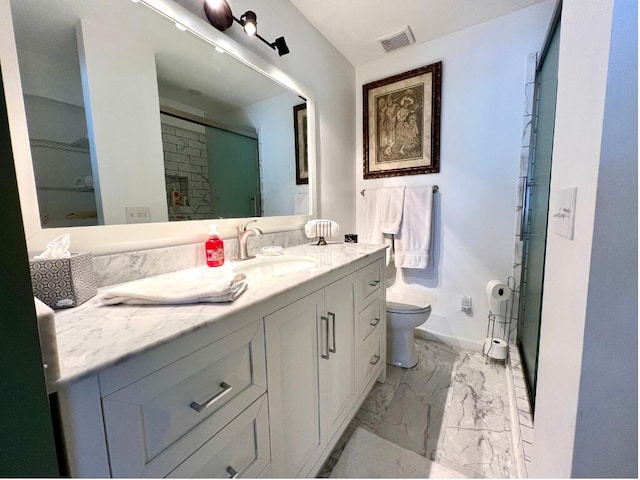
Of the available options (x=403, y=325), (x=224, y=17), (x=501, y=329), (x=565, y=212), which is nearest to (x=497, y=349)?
(x=501, y=329)

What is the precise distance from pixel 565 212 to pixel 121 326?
0.98 metres

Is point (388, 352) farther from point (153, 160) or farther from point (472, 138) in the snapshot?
point (153, 160)

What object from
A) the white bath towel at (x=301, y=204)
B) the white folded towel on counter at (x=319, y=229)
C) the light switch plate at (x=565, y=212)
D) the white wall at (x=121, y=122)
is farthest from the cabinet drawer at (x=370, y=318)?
the white wall at (x=121, y=122)

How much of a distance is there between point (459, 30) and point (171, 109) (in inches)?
77.5

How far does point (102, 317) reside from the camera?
58cm

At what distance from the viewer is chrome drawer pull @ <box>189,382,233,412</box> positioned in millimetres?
554

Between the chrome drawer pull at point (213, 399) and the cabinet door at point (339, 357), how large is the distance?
440mm

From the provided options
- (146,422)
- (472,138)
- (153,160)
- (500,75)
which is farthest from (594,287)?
(500,75)

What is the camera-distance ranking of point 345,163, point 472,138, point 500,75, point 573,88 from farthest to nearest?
point 345,163, point 472,138, point 500,75, point 573,88

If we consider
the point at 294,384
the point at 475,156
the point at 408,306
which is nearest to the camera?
the point at 294,384

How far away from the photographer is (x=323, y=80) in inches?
73.9

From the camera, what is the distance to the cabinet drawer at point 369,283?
1.26 metres

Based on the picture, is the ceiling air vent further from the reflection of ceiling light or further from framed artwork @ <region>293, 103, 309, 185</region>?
the reflection of ceiling light

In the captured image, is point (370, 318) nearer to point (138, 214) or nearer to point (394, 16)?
point (138, 214)
